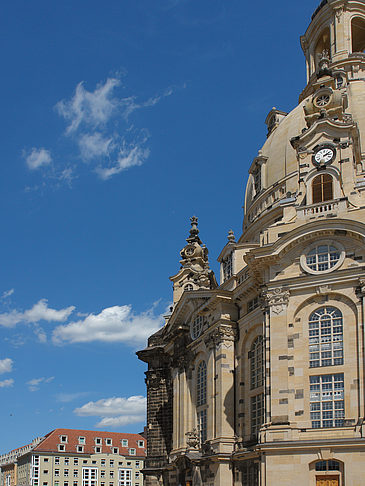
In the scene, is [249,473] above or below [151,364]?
below

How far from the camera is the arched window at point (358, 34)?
70.2 meters

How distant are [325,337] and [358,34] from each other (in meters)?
41.7

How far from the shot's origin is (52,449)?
372 ft

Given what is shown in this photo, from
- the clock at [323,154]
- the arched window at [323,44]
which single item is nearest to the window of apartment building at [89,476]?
the arched window at [323,44]

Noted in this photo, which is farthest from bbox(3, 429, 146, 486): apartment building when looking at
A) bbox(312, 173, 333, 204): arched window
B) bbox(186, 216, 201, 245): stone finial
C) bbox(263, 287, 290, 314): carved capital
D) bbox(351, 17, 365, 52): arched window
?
bbox(312, 173, 333, 204): arched window

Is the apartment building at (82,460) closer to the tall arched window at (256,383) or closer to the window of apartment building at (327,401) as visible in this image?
the tall arched window at (256,383)

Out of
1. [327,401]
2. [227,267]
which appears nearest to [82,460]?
[227,267]

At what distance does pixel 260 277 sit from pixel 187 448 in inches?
668

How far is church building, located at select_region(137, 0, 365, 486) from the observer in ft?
129

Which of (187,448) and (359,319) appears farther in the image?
(187,448)

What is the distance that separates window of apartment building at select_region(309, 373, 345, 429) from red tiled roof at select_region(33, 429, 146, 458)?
81.5 metres

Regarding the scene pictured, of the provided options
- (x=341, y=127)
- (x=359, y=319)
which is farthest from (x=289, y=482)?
(x=341, y=127)

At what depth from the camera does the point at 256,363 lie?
47656mm

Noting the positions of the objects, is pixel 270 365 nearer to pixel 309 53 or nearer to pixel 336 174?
pixel 336 174
